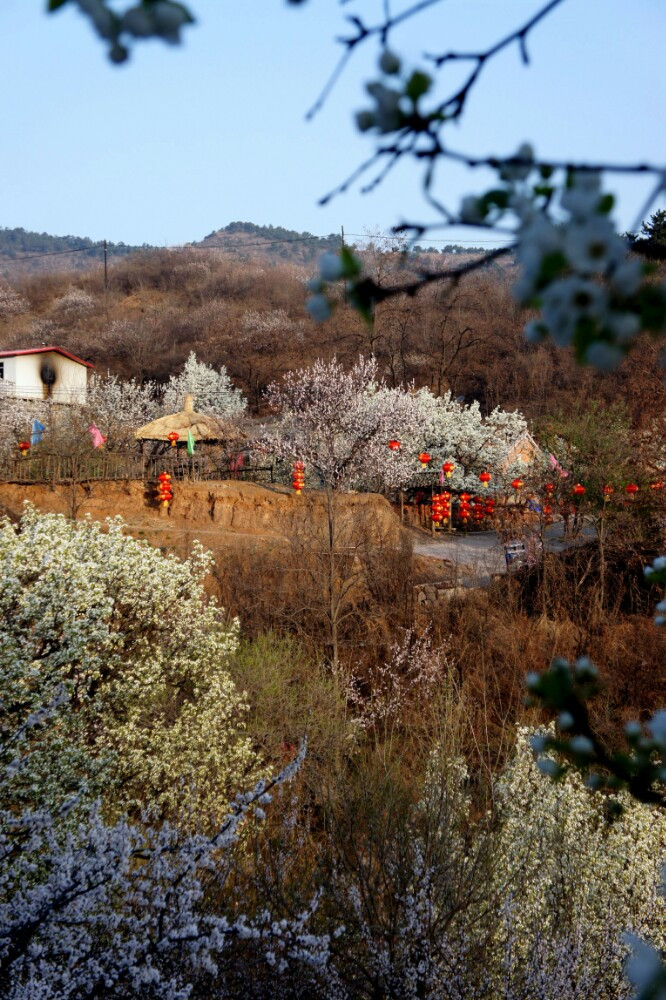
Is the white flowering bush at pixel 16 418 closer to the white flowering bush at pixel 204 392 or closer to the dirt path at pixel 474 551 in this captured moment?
the white flowering bush at pixel 204 392

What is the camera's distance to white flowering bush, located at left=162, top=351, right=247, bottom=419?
37281mm

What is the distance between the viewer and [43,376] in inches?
1411

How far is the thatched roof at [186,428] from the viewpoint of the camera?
22500 mm

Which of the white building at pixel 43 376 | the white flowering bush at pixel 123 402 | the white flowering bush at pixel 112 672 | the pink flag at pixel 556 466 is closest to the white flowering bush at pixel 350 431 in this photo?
the pink flag at pixel 556 466

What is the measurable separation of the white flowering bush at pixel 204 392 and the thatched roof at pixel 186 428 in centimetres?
1343

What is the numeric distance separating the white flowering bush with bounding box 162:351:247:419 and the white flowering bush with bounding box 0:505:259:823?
29.2 m

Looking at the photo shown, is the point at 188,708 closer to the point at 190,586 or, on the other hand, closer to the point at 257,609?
the point at 190,586

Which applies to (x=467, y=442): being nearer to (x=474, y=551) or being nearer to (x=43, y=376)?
(x=474, y=551)

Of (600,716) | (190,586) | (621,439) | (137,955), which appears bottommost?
(600,716)

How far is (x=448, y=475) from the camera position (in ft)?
75.5

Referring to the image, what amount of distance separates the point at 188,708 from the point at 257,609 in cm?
601

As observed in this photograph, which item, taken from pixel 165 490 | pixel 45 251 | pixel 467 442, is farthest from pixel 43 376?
pixel 45 251

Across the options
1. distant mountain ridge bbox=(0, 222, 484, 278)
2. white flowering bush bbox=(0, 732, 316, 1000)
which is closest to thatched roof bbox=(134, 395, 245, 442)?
white flowering bush bbox=(0, 732, 316, 1000)

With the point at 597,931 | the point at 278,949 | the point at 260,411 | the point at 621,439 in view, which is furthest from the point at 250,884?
the point at 260,411
